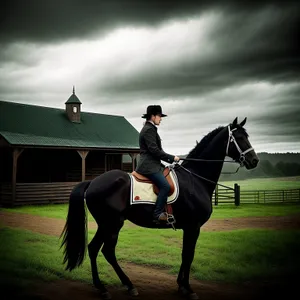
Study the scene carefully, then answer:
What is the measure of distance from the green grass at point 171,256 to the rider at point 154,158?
5.56 feet

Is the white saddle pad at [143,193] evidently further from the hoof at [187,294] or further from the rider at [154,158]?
the hoof at [187,294]

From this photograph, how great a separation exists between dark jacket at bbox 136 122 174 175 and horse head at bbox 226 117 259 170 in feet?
3.42

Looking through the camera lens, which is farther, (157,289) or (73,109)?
(73,109)

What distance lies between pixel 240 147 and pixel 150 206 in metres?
1.77

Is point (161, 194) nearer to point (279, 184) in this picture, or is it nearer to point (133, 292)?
point (133, 292)

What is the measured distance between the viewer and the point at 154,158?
5602mm

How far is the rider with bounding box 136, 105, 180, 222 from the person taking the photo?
5387 millimetres

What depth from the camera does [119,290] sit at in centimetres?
552

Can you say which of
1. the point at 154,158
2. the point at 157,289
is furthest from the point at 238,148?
the point at 157,289

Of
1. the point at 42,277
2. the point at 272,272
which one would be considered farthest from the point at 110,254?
the point at 272,272

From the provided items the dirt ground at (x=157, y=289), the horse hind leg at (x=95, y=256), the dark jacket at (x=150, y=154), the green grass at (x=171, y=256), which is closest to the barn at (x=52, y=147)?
the green grass at (x=171, y=256)

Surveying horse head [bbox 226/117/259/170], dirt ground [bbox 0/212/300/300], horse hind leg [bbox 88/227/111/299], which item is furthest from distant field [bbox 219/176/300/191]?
horse hind leg [bbox 88/227/111/299]

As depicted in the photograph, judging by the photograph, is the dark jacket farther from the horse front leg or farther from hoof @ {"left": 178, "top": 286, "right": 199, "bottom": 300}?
hoof @ {"left": 178, "top": 286, "right": 199, "bottom": 300}

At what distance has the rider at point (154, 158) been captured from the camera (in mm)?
5387
